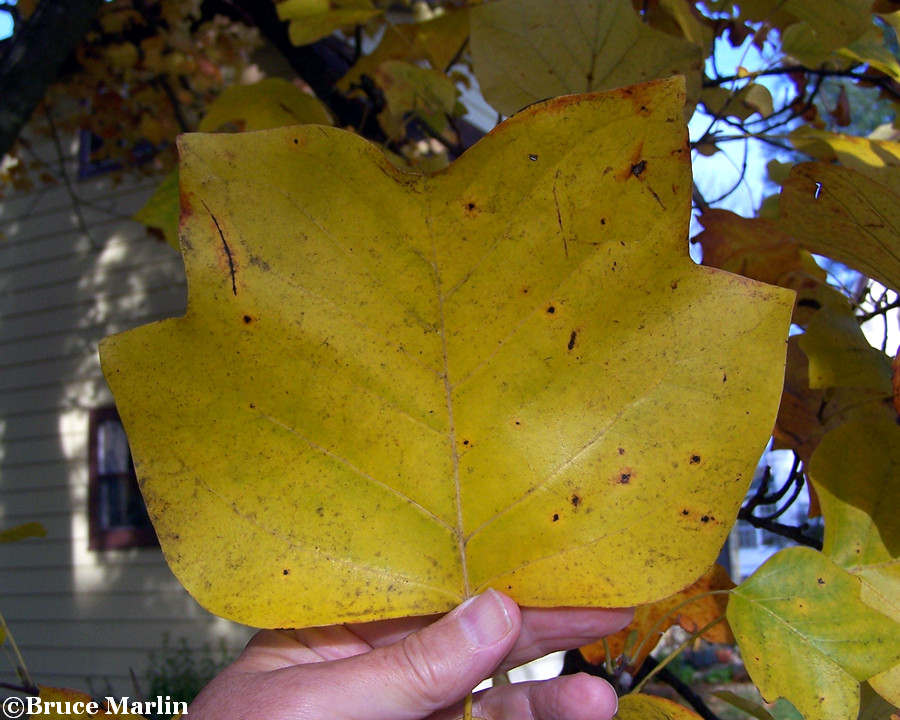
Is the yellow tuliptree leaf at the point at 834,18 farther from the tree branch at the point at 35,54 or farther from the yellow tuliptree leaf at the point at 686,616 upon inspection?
the tree branch at the point at 35,54

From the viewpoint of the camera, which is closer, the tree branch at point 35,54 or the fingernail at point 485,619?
the fingernail at point 485,619

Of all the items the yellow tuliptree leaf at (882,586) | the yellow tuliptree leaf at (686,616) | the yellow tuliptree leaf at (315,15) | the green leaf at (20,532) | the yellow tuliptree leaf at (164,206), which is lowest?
the green leaf at (20,532)

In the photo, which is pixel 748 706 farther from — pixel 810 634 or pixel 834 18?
pixel 834 18

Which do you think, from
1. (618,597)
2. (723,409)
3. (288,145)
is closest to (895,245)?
(723,409)

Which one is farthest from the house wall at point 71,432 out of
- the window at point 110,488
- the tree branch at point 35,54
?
the tree branch at point 35,54

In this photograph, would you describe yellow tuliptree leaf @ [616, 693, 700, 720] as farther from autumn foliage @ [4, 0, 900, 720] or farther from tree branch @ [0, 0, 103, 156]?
tree branch @ [0, 0, 103, 156]

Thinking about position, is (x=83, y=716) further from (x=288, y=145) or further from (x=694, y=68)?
(x=694, y=68)

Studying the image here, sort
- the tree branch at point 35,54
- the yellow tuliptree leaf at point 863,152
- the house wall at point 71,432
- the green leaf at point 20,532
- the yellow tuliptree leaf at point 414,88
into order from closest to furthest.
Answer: the yellow tuliptree leaf at point 863,152 → the green leaf at point 20,532 → the yellow tuliptree leaf at point 414,88 → the tree branch at point 35,54 → the house wall at point 71,432
